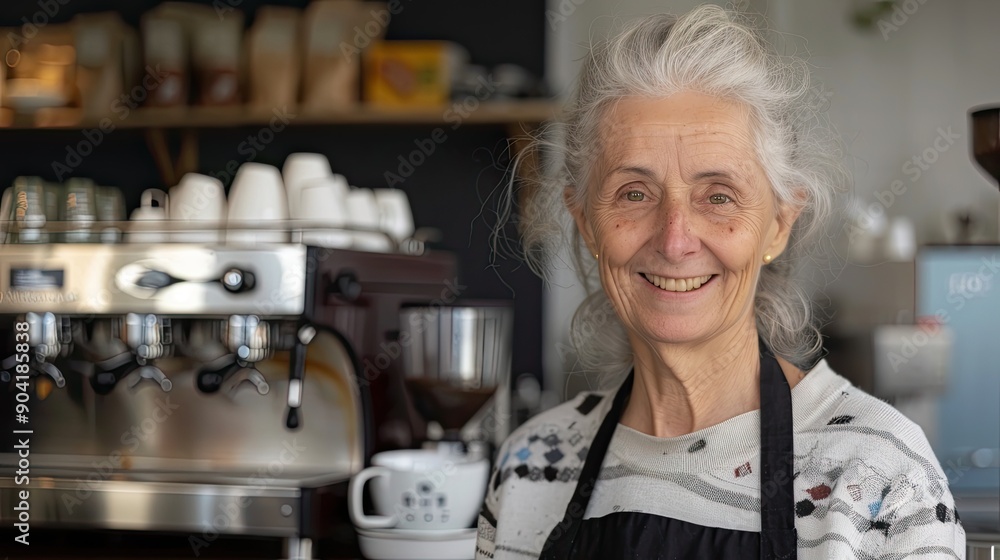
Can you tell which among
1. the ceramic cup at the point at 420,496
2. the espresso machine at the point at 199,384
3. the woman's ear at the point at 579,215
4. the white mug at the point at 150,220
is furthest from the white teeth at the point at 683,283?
the white mug at the point at 150,220

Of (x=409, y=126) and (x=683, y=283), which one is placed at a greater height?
(x=409, y=126)

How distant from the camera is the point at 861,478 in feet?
3.41

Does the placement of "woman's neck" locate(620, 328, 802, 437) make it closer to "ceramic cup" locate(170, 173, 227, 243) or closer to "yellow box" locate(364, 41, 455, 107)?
"ceramic cup" locate(170, 173, 227, 243)

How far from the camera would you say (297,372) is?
1.74 meters

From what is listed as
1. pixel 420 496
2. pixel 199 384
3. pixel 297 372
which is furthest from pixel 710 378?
pixel 199 384

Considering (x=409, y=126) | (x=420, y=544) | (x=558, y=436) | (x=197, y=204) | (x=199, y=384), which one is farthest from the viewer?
(x=409, y=126)

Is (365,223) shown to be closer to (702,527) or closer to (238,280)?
(238,280)

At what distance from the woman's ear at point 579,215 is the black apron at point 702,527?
0.24m

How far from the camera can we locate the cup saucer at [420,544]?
1.66 meters

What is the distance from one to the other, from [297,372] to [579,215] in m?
0.66

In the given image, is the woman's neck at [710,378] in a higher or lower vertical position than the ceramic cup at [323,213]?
lower

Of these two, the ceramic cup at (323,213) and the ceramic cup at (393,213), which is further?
the ceramic cup at (393,213)

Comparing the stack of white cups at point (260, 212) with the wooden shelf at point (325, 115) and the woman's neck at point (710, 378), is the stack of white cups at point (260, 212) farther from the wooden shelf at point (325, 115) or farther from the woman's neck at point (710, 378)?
the wooden shelf at point (325, 115)

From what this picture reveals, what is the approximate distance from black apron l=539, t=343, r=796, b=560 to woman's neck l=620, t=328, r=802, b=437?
2 cm
